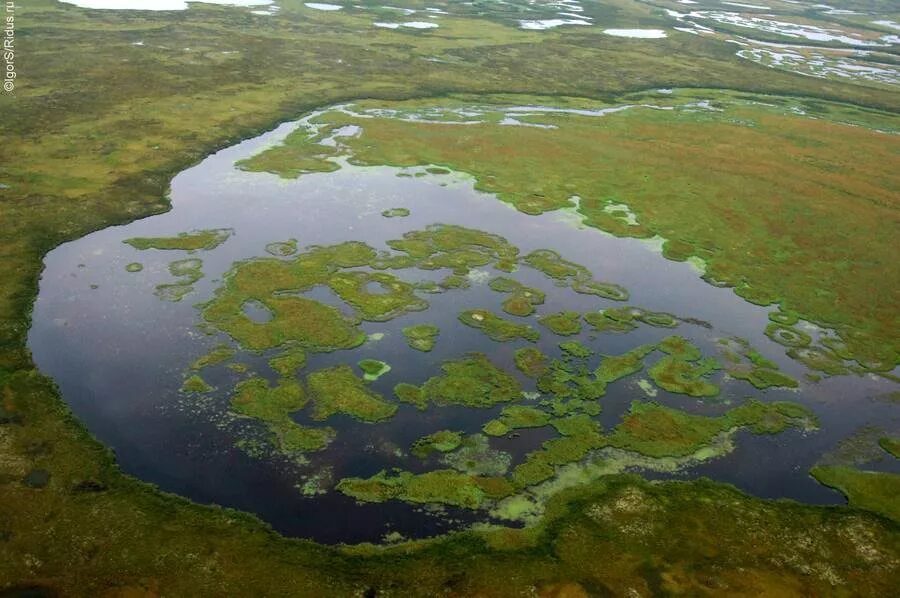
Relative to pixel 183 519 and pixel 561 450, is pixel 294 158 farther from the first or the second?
pixel 183 519

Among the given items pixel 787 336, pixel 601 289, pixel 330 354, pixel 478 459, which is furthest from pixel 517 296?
pixel 787 336

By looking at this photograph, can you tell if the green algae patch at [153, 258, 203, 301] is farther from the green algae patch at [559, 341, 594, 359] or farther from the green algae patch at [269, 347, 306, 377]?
the green algae patch at [559, 341, 594, 359]

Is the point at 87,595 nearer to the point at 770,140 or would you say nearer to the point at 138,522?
the point at 138,522

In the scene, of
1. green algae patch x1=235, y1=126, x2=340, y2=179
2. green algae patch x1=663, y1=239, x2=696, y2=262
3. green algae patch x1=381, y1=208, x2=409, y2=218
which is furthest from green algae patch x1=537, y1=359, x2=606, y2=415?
green algae patch x1=235, y1=126, x2=340, y2=179

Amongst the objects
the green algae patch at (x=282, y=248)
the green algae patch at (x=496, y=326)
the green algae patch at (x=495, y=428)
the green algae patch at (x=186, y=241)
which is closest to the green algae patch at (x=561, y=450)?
the green algae patch at (x=495, y=428)

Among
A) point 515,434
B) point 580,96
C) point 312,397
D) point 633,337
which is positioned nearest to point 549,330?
point 633,337

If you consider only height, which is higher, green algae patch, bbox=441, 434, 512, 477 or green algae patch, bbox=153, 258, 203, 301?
green algae patch, bbox=153, 258, 203, 301

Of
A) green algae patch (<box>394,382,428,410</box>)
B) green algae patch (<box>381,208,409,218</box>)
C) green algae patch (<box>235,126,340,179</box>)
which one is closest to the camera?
green algae patch (<box>394,382,428,410</box>)

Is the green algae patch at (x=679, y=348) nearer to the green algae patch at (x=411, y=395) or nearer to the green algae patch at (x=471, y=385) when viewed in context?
the green algae patch at (x=471, y=385)
